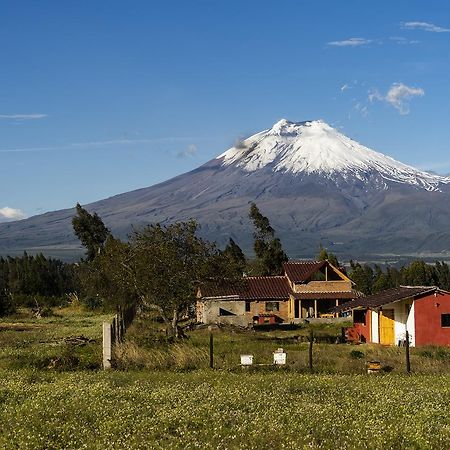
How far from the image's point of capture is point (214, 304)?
2579 inches

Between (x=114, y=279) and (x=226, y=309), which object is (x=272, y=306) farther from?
(x=114, y=279)

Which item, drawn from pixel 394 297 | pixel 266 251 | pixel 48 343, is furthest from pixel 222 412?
pixel 266 251

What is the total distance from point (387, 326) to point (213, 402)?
95.4 feet

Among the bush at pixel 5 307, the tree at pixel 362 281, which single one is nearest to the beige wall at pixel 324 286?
the tree at pixel 362 281

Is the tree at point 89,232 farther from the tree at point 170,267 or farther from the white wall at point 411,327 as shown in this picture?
the white wall at point 411,327

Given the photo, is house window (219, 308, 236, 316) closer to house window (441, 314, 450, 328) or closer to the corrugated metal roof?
the corrugated metal roof

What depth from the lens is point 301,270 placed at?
70.8 m

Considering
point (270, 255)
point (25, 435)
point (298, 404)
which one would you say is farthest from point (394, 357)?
point (270, 255)

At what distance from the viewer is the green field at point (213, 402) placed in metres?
14.8

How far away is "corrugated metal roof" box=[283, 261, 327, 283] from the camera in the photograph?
6850cm

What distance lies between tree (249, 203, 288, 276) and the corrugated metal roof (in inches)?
721

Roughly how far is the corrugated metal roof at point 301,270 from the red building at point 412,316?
71.9 ft

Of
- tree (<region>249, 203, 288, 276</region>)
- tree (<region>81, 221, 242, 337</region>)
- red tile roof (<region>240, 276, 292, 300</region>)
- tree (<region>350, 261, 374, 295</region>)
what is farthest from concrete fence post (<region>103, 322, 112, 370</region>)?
tree (<region>350, 261, 374, 295</region>)

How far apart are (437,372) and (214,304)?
133 ft
